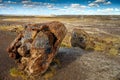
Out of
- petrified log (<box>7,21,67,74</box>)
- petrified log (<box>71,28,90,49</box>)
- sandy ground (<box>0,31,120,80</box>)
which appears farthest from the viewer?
petrified log (<box>71,28,90,49</box>)

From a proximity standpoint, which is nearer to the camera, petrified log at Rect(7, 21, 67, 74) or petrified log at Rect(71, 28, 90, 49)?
petrified log at Rect(7, 21, 67, 74)

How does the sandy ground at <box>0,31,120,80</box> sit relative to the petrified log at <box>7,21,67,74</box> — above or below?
below

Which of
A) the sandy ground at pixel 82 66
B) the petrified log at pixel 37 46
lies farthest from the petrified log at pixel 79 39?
the petrified log at pixel 37 46

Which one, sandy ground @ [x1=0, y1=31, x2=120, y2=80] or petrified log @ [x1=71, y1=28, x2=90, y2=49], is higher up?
petrified log @ [x1=71, y1=28, x2=90, y2=49]

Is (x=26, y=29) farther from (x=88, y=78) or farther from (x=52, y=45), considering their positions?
(x=88, y=78)

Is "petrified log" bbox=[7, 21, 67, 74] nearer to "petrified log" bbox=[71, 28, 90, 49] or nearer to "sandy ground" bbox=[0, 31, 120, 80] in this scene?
"sandy ground" bbox=[0, 31, 120, 80]

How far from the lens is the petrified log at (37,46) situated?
26156 mm

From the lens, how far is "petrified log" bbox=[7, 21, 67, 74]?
26.2 metres

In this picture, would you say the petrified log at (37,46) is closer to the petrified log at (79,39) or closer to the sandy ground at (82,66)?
the sandy ground at (82,66)

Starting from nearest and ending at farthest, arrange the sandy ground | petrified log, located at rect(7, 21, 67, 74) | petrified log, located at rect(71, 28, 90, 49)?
petrified log, located at rect(7, 21, 67, 74), the sandy ground, petrified log, located at rect(71, 28, 90, 49)

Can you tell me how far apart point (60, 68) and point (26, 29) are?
19.6 feet

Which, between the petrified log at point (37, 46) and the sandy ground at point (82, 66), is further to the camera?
the sandy ground at point (82, 66)

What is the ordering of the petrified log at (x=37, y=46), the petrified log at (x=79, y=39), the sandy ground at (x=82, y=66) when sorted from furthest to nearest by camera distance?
the petrified log at (x=79, y=39), the sandy ground at (x=82, y=66), the petrified log at (x=37, y=46)

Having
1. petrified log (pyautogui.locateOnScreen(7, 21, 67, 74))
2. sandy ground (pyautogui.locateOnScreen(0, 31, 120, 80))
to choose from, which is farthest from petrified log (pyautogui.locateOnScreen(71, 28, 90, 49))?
petrified log (pyautogui.locateOnScreen(7, 21, 67, 74))
